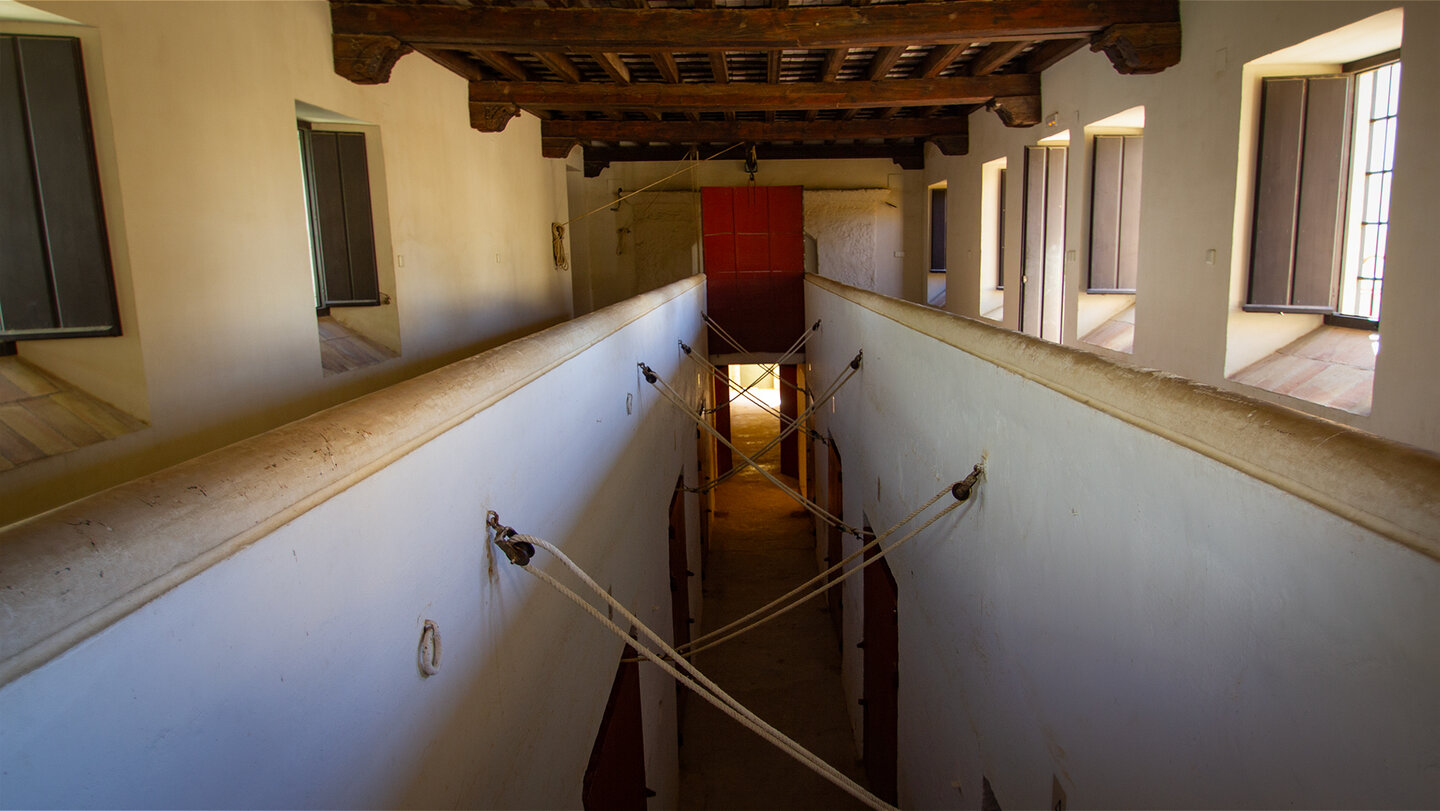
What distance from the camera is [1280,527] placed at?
1068 millimetres

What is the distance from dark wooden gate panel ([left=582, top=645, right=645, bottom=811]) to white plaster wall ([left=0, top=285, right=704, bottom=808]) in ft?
0.66

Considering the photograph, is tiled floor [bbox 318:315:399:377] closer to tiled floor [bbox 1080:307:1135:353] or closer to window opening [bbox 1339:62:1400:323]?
tiled floor [bbox 1080:307:1135:353]

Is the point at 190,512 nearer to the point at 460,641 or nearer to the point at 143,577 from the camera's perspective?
the point at 143,577

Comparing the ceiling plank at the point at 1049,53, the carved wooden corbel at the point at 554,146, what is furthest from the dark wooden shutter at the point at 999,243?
the carved wooden corbel at the point at 554,146

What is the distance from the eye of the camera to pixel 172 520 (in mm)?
836

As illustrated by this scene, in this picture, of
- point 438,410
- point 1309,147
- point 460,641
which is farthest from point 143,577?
point 1309,147

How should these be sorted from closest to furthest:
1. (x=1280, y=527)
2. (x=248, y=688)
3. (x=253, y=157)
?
1. (x=248, y=688)
2. (x=1280, y=527)
3. (x=253, y=157)

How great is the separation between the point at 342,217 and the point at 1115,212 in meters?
5.54

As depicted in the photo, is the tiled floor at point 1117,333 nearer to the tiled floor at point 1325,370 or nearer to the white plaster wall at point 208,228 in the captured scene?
the tiled floor at point 1325,370

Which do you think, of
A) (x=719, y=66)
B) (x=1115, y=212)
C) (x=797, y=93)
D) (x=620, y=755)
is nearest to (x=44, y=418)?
(x=620, y=755)

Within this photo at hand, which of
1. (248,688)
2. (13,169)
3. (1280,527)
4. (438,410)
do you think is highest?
(13,169)

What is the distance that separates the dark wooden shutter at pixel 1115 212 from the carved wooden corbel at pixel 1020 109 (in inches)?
45.6

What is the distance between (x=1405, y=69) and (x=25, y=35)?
514 centimetres

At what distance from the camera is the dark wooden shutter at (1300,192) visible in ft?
13.3
